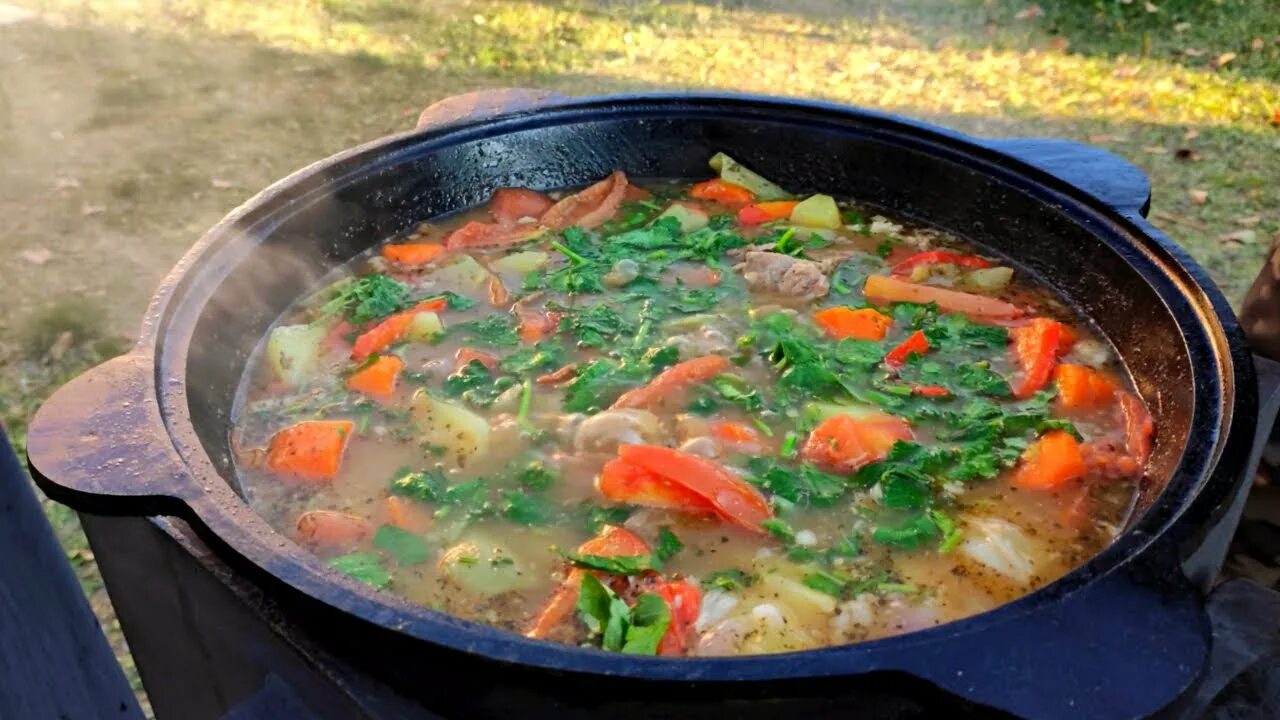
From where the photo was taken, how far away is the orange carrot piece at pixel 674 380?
8.12ft

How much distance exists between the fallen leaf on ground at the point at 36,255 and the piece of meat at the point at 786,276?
476 centimetres

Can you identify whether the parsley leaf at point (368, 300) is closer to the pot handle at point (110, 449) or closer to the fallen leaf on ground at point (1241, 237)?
the pot handle at point (110, 449)

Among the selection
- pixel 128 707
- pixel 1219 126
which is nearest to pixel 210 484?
pixel 128 707

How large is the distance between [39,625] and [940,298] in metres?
2.44

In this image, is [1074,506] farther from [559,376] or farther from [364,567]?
[364,567]

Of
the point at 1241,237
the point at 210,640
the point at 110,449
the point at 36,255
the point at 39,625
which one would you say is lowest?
the point at 36,255

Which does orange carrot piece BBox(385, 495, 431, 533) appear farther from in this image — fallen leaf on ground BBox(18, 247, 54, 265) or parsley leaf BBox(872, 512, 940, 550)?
fallen leaf on ground BBox(18, 247, 54, 265)

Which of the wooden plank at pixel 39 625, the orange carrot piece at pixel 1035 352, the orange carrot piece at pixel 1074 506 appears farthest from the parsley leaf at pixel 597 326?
Result: the wooden plank at pixel 39 625

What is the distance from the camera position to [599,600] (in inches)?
72.7

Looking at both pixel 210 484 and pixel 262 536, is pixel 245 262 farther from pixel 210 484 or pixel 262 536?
pixel 262 536

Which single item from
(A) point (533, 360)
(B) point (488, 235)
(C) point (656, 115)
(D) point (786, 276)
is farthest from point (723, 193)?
(A) point (533, 360)

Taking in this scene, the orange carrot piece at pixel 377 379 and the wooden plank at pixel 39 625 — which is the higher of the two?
the orange carrot piece at pixel 377 379

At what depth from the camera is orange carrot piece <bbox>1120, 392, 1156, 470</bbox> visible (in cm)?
232

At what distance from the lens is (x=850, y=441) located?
91.1 inches
